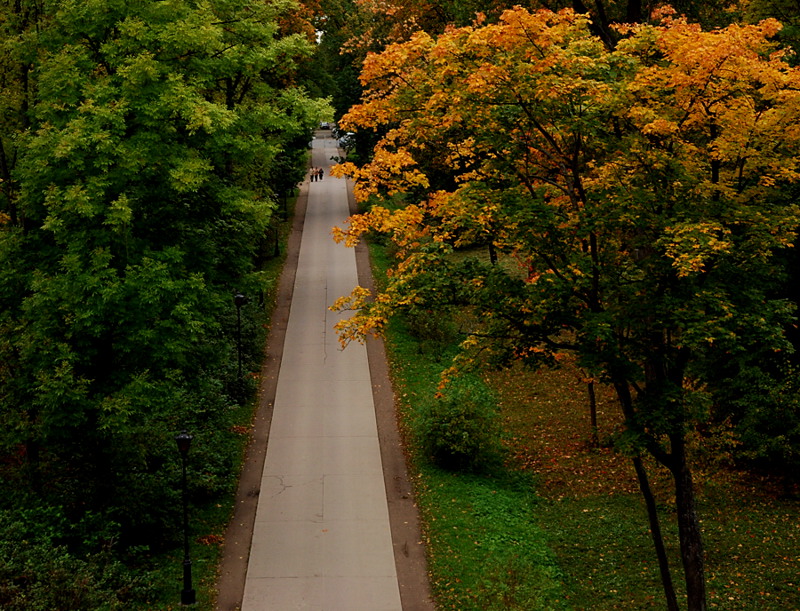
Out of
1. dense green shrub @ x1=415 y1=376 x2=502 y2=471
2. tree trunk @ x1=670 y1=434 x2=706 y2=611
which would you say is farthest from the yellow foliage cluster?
dense green shrub @ x1=415 y1=376 x2=502 y2=471

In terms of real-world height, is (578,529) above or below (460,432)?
below

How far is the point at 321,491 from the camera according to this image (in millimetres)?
19031

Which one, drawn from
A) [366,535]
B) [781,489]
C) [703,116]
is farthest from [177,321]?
[781,489]

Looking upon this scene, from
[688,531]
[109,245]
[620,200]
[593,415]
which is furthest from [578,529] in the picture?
[109,245]

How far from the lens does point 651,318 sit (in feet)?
40.0

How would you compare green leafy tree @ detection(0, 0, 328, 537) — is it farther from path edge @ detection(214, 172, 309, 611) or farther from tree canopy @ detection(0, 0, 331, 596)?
path edge @ detection(214, 172, 309, 611)

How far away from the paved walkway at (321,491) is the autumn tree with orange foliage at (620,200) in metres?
5.37

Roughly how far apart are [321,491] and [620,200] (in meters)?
10.9

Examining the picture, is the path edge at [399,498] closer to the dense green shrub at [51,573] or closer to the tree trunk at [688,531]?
the tree trunk at [688,531]

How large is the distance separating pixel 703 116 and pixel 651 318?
3099 millimetres

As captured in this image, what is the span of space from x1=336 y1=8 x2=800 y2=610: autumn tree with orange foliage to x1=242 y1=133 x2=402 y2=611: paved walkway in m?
5.37

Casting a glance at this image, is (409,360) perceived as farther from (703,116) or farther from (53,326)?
(703,116)

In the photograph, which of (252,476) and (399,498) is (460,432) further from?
(252,476)

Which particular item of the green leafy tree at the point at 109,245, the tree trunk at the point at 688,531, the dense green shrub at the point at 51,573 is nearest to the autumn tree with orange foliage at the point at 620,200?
the tree trunk at the point at 688,531
